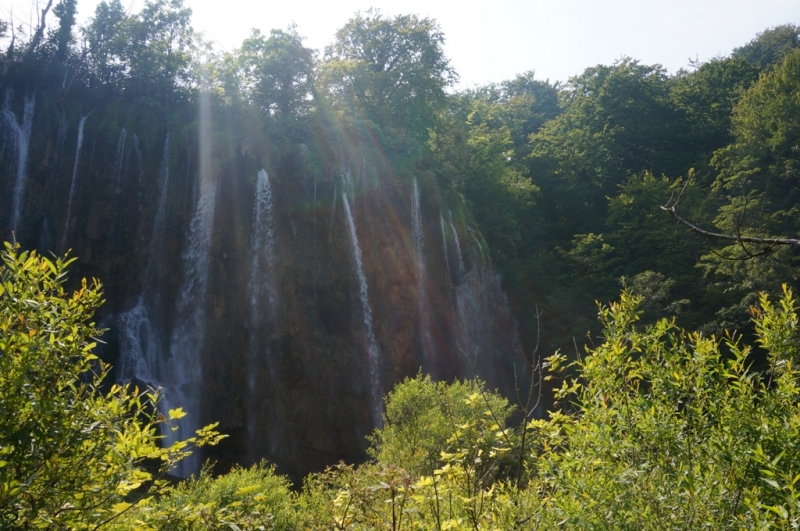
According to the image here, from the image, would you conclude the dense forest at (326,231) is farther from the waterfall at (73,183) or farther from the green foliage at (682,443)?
the green foliage at (682,443)

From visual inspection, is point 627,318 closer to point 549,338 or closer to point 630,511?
point 630,511

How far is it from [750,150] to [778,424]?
25.2 m

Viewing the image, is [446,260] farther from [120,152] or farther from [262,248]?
[120,152]

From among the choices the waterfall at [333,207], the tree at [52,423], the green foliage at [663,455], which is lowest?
the green foliage at [663,455]

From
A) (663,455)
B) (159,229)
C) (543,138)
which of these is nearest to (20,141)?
(159,229)

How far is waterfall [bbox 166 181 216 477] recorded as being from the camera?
16.5 m

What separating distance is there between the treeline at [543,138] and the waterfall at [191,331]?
3114 millimetres

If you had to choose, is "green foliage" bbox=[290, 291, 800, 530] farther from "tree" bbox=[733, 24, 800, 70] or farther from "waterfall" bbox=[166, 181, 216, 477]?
"tree" bbox=[733, 24, 800, 70]

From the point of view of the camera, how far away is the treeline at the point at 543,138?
1986 centimetres

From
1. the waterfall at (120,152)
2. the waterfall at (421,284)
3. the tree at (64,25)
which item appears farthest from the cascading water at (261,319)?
the tree at (64,25)

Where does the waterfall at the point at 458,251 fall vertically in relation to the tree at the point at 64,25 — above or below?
below

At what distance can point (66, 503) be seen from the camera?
2.66 meters

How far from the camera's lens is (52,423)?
2.57m

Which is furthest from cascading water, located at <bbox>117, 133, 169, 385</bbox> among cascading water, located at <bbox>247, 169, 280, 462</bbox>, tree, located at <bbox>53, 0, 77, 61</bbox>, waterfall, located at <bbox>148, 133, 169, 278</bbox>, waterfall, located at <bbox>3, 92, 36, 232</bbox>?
tree, located at <bbox>53, 0, 77, 61</bbox>
